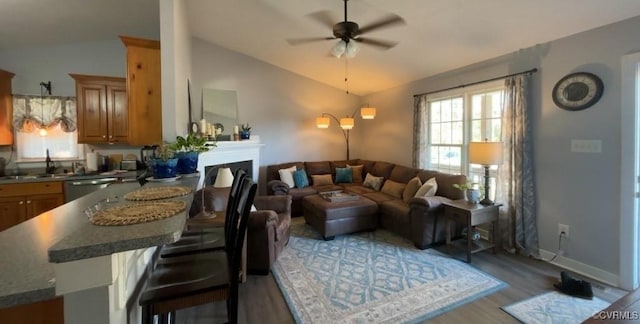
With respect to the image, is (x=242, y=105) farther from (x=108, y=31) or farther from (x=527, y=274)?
(x=527, y=274)

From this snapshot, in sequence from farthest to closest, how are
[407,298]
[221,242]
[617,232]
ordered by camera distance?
[617,232]
[407,298]
[221,242]

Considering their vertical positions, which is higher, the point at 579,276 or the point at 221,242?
the point at 221,242

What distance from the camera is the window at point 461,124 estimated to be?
11.6 feet

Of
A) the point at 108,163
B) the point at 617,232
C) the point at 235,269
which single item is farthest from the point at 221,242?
the point at 617,232

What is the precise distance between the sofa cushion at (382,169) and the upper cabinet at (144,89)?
380 cm

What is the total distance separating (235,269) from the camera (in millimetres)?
1271

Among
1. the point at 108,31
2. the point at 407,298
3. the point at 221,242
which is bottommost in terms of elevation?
the point at 407,298

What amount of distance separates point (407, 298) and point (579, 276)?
1.90 metres

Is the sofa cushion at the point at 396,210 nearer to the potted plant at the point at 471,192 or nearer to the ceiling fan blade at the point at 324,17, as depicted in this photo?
the potted plant at the point at 471,192

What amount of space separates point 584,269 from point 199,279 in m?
3.65

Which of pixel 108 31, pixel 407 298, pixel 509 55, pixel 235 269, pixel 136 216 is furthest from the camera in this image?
pixel 108 31

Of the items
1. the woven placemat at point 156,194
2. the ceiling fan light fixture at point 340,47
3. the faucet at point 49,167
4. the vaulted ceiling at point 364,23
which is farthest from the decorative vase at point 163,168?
the faucet at point 49,167

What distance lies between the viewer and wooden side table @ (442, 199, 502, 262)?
9.84 feet

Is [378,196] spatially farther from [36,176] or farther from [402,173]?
[36,176]
